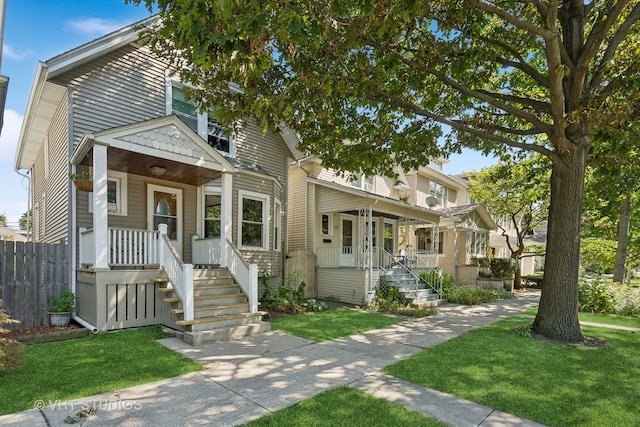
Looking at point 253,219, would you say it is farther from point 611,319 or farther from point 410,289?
point 611,319

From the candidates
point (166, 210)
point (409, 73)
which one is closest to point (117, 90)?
point (166, 210)

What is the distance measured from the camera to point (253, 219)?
38.4ft

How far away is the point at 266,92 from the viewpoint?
710 centimetres

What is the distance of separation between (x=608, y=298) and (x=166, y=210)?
1433 centimetres

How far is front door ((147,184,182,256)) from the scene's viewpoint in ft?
31.0

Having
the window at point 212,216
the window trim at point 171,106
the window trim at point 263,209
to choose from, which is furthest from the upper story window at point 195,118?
the window at point 212,216

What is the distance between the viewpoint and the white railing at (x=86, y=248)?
24.8ft

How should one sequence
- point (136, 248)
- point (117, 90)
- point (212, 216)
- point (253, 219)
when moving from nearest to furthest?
1. point (136, 248)
2. point (117, 90)
3. point (212, 216)
4. point (253, 219)

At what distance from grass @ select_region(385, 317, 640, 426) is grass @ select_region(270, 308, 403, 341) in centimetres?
211

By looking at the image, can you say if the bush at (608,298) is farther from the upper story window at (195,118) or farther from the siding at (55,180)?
the siding at (55,180)

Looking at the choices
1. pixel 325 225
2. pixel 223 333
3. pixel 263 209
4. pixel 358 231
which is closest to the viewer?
pixel 223 333

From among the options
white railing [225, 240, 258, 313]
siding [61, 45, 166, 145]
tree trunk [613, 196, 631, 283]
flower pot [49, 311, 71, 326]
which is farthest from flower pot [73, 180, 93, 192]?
tree trunk [613, 196, 631, 283]

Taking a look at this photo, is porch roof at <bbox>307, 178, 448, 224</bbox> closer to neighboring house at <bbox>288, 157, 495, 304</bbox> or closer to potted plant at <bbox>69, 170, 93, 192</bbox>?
neighboring house at <bbox>288, 157, 495, 304</bbox>

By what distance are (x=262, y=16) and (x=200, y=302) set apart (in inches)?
231
